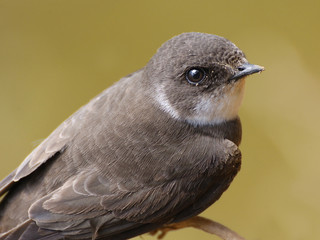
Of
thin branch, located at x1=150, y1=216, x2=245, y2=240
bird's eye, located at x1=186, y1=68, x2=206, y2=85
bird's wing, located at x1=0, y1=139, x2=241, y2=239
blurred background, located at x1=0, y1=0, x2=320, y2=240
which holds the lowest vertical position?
thin branch, located at x1=150, y1=216, x2=245, y2=240

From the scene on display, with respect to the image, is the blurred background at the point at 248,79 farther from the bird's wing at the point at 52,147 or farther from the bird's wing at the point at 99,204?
the bird's wing at the point at 99,204

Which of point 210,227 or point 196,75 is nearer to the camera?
point 196,75

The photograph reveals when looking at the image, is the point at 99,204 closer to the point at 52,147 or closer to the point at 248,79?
the point at 52,147

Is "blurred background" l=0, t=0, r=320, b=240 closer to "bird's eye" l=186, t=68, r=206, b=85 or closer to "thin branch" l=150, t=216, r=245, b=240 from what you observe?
"thin branch" l=150, t=216, r=245, b=240

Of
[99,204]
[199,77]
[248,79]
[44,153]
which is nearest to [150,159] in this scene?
[99,204]

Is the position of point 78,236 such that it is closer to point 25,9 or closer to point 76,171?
point 76,171

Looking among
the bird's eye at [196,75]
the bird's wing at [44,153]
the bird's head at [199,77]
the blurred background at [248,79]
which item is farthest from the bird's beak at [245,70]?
the blurred background at [248,79]

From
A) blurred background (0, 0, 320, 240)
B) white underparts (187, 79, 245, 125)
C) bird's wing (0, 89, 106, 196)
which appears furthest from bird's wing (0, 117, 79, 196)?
blurred background (0, 0, 320, 240)
